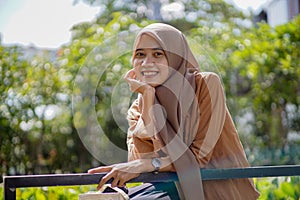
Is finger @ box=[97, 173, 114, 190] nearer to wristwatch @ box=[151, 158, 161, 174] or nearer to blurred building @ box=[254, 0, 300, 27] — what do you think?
wristwatch @ box=[151, 158, 161, 174]

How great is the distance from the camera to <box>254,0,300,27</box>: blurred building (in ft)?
29.5

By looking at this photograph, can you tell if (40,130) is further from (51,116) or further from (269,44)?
(269,44)

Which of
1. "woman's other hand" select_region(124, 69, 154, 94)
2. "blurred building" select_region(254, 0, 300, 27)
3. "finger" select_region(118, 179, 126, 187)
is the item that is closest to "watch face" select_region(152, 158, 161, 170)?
"finger" select_region(118, 179, 126, 187)

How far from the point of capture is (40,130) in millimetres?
5398

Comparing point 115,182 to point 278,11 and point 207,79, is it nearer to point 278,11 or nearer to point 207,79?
point 207,79

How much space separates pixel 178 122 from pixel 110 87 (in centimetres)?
307

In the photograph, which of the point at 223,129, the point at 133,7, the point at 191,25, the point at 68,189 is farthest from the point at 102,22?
the point at 223,129

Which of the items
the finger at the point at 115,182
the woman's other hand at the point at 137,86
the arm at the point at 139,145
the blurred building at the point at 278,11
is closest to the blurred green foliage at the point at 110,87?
the arm at the point at 139,145

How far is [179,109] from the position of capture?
2080mm

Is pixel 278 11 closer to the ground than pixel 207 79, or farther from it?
closer to the ground

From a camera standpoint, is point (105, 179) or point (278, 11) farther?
point (278, 11)

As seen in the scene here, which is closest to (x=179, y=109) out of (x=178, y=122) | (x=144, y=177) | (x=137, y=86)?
(x=178, y=122)

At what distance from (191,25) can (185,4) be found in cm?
40

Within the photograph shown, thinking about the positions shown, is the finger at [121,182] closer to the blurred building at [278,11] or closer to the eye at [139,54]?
the eye at [139,54]
